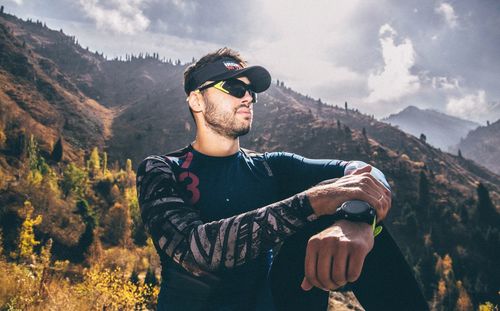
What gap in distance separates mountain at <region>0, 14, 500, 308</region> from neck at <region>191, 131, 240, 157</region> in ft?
188

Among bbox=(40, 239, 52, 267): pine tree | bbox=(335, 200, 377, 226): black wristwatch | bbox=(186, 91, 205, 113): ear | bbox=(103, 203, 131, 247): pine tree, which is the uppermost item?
bbox=(186, 91, 205, 113): ear

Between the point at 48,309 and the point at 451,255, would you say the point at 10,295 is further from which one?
the point at 451,255

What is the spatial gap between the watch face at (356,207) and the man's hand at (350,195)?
58 mm

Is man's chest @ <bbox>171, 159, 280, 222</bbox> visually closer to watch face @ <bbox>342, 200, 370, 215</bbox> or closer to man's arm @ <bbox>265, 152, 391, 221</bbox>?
man's arm @ <bbox>265, 152, 391, 221</bbox>

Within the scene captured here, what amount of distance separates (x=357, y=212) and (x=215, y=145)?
5.53 feet

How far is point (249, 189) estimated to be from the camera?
2818 mm

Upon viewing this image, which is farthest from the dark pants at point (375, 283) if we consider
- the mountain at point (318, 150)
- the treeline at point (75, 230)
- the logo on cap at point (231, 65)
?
the mountain at point (318, 150)

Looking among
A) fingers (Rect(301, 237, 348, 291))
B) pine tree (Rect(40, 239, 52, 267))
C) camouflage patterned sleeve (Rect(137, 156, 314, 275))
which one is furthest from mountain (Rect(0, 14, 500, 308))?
fingers (Rect(301, 237, 348, 291))

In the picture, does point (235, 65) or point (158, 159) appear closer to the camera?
point (158, 159)

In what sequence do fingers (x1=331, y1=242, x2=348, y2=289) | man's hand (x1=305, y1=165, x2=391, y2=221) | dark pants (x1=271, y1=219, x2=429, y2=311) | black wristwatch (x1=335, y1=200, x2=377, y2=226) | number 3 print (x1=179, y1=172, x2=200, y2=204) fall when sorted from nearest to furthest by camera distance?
fingers (x1=331, y1=242, x2=348, y2=289), black wristwatch (x1=335, y1=200, x2=377, y2=226), man's hand (x1=305, y1=165, x2=391, y2=221), dark pants (x1=271, y1=219, x2=429, y2=311), number 3 print (x1=179, y1=172, x2=200, y2=204)

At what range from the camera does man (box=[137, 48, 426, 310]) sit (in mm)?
1738

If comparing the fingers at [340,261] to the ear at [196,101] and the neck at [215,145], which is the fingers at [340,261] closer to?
the neck at [215,145]

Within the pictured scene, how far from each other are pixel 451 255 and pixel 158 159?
9234 cm

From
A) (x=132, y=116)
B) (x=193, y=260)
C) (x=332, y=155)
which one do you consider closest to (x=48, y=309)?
(x=193, y=260)
